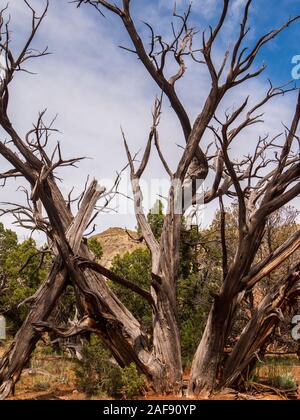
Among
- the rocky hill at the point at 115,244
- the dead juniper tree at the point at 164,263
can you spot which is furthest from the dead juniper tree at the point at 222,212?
the rocky hill at the point at 115,244

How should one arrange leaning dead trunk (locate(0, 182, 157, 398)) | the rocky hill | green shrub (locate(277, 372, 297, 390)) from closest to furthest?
leaning dead trunk (locate(0, 182, 157, 398))
green shrub (locate(277, 372, 297, 390))
the rocky hill

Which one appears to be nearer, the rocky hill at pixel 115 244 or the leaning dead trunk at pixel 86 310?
the leaning dead trunk at pixel 86 310

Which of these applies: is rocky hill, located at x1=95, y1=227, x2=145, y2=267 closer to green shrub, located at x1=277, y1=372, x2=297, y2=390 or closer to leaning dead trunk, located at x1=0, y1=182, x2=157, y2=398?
green shrub, located at x1=277, y1=372, x2=297, y2=390

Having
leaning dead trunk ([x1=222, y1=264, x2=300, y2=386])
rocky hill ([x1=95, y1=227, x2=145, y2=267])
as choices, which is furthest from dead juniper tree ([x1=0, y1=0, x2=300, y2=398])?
rocky hill ([x1=95, y1=227, x2=145, y2=267])

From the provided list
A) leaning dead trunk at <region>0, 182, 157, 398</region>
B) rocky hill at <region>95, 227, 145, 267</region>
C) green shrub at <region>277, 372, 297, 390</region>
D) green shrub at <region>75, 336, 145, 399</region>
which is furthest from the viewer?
rocky hill at <region>95, 227, 145, 267</region>

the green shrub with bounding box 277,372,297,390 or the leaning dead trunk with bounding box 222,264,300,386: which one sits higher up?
the leaning dead trunk with bounding box 222,264,300,386

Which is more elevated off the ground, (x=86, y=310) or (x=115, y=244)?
(x=115, y=244)

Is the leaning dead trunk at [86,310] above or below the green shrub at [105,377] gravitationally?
above

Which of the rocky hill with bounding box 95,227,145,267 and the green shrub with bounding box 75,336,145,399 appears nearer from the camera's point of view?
the green shrub with bounding box 75,336,145,399

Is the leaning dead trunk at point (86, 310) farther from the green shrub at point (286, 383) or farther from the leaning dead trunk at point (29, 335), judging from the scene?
the green shrub at point (286, 383)

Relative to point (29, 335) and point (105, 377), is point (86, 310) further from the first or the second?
point (105, 377)

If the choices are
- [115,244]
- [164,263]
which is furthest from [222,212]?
[115,244]

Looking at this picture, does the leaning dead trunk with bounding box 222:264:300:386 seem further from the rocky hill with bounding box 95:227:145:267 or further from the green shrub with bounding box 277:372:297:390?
the rocky hill with bounding box 95:227:145:267

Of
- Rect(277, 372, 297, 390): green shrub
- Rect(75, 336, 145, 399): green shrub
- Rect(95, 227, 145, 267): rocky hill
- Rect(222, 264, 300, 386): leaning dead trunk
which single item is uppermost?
Rect(95, 227, 145, 267): rocky hill
